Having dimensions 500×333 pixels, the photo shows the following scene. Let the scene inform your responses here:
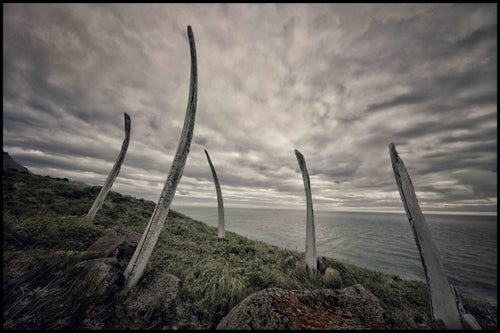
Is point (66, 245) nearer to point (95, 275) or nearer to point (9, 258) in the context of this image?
point (9, 258)

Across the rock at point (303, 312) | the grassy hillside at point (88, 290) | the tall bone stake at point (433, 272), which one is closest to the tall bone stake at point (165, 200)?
the grassy hillside at point (88, 290)

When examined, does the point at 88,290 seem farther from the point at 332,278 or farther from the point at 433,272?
the point at 332,278

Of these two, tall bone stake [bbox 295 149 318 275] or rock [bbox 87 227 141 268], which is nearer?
rock [bbox 87 227 141 268]

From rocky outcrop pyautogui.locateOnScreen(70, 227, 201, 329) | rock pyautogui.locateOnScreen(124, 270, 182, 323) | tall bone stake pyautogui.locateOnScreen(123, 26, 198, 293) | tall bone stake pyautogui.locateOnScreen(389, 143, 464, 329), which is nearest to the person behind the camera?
rocky outcrop pyautogui.locateOnScreen(70, 227, 201, 329)

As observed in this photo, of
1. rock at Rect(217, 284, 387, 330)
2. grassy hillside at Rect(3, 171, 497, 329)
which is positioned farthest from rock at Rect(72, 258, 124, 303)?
rock at Rect(217, 284, 387, 330)

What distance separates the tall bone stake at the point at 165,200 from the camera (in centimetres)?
436

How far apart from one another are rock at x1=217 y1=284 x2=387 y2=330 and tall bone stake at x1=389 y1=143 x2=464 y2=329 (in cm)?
260

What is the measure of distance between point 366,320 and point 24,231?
9506mm

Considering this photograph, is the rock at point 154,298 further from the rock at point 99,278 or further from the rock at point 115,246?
the rock at point 115,246

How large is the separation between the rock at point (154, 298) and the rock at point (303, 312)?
1.17 meters

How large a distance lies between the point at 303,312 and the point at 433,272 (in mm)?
4563

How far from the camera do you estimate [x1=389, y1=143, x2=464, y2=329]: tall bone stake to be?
4734mm

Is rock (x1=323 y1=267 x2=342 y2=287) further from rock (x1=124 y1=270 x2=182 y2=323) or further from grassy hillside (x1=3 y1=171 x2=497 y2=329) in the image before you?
rock (x1=124 y1=270 x2=182 y2=323)

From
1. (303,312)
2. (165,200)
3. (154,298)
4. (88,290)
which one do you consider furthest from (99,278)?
(303,312)
